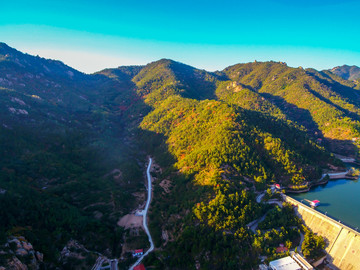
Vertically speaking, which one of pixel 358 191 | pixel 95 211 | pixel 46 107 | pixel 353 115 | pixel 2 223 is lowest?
pixel 95 211

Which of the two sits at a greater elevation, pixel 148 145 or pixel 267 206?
pixel 267 206

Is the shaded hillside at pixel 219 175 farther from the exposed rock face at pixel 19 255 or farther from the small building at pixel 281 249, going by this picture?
the exposed rock face at pixel 19 255

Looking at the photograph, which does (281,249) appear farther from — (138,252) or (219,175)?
(138,252)

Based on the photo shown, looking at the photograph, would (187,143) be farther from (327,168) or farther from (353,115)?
(353,115)

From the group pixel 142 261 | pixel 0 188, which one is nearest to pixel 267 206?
pixel 142 261

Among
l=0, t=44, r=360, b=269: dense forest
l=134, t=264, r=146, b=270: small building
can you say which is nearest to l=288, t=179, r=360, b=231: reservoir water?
l=0, t=44, r=360, b=269: dense forest
